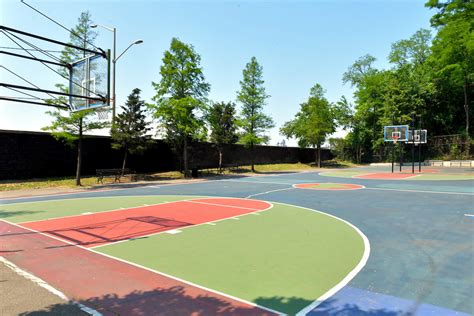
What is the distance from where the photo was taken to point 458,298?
15.4 feet

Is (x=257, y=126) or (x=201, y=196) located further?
(x=257, y=126)

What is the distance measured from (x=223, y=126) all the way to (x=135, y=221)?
2354cm

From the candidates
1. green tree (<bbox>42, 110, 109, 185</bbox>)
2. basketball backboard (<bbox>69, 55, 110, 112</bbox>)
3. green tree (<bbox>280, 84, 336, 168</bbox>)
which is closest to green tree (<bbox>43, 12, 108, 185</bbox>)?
green tree (<bbox>42, 110, 109, 185</bbox>)

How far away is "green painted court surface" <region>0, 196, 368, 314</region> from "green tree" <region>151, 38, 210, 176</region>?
1684 cm

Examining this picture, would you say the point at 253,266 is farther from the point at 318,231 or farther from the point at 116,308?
the point at 318,231

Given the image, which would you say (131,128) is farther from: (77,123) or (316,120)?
(316,120)

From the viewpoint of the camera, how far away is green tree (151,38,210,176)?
2700 cm

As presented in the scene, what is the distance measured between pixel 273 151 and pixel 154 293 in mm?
40802

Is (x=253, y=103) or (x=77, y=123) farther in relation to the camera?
(x=253, y=103)

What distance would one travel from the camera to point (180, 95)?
2836 centimetres

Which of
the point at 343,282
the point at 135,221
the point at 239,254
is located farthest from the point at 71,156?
the point at 343,282

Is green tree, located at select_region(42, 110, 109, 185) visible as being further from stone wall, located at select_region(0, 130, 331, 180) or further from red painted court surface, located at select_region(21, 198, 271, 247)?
red painted court surface, located at select_region(21, 198, 271, 247)

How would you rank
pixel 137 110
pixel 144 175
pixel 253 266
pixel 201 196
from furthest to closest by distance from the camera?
pixel 144 175, pixel 137 110, pixel 201 196, pixel 253 266

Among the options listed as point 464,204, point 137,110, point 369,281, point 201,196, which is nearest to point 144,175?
point 137,110
